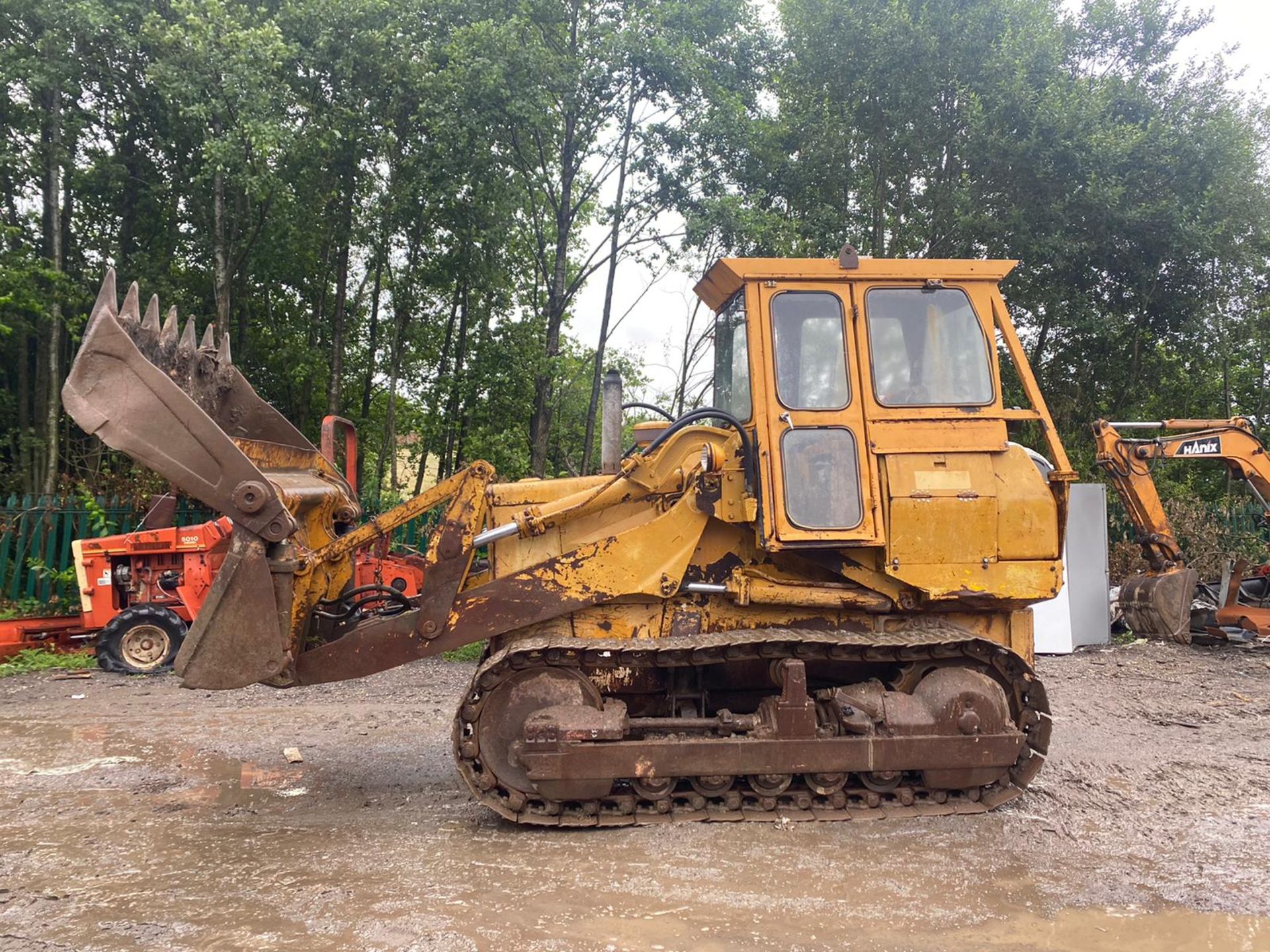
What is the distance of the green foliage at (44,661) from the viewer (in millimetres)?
9500

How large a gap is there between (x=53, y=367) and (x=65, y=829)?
1149 centimetres

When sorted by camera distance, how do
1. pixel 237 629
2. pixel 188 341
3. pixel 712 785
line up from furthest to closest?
Answer: pixel 188 341 < pixel 712 785 < pixel 237 629

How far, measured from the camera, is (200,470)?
444 cm

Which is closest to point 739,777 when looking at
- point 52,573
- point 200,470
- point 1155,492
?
point 200,470

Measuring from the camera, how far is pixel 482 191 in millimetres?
13477

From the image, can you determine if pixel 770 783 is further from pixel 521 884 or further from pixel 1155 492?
pixel 1155 492

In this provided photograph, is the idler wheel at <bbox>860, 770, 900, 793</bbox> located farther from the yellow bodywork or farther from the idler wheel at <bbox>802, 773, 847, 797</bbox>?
the yellow bodywork

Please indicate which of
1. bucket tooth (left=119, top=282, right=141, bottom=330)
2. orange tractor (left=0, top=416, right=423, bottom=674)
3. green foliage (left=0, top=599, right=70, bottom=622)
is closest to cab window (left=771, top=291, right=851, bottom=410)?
bucket tooth (left=119, top=282, right=141, bottom=330)

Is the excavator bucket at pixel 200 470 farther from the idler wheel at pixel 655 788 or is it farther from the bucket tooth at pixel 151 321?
the idler wheel at pixel 655 788

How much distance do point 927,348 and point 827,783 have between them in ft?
7.97

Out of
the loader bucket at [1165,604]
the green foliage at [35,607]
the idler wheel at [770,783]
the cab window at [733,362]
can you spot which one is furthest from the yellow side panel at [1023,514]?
the green foliage at [35,607]

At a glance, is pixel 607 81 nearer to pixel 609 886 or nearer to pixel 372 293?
pixel 372 293

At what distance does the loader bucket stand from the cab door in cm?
771

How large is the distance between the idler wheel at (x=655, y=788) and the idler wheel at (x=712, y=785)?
0.13 m
